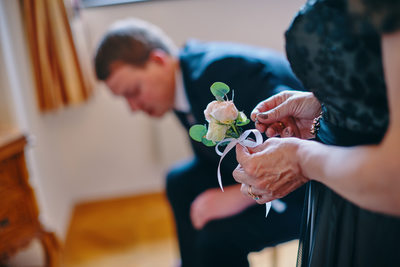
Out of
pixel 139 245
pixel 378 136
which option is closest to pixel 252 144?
pixel 378 136

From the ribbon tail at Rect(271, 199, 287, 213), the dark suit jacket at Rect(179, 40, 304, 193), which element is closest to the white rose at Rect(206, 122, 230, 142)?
the dark suit jacket at Rect(179, 40, 304, 193)

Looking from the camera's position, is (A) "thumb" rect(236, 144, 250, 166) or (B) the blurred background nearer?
(A) "thumb" rect(236, 144, 250, 166)

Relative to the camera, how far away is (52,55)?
1.82 m

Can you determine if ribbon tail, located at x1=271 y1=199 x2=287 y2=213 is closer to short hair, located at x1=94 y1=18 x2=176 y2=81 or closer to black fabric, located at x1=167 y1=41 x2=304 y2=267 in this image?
black fabric, located at x1=167 y1=41 x2=304 y2=267

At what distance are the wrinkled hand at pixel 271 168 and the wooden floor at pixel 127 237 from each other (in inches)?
40.0

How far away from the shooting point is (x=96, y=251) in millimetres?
1892

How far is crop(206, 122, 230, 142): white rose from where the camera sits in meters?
0.64

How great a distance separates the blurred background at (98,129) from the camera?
1657 millimetres

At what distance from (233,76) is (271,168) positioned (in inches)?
17.3

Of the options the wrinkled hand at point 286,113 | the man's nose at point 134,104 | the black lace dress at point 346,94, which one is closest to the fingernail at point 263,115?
the wrinkled hand at point 286,113

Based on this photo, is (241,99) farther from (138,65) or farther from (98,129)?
(98,129)

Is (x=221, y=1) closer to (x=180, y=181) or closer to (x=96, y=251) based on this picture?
(x=180, y=181)

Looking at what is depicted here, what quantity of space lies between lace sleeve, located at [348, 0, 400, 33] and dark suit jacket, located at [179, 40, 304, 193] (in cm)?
34

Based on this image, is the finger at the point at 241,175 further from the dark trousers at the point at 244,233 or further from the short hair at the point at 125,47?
the short hair at the point at 125,47
